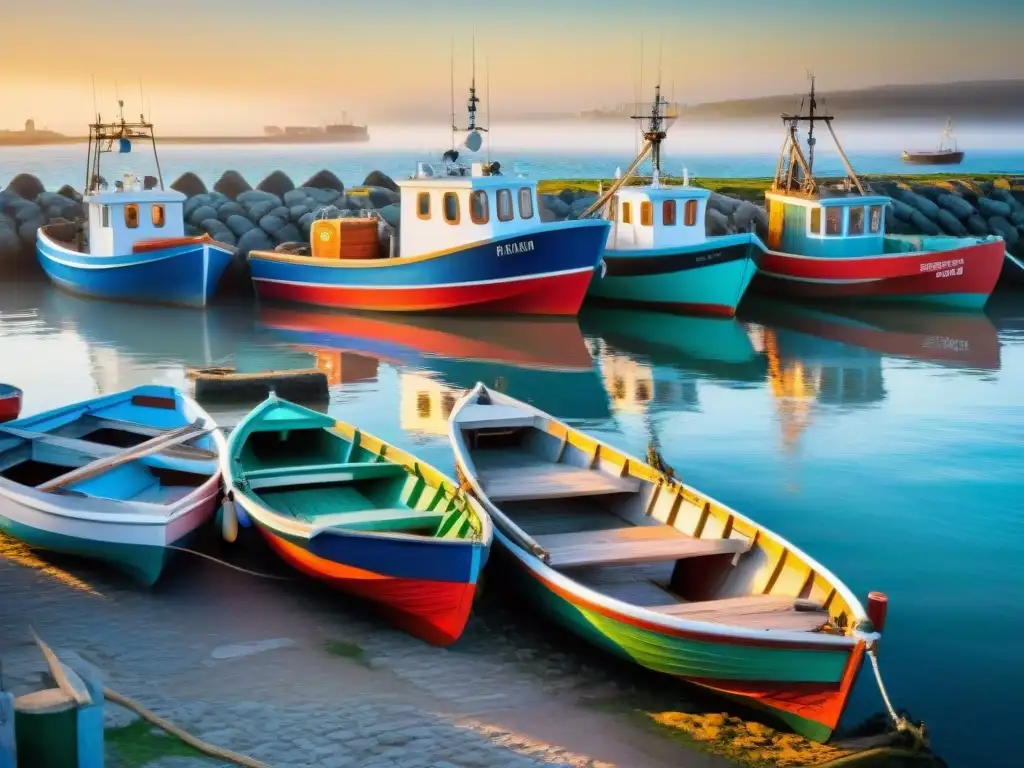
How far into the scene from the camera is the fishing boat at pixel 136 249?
2533 cm

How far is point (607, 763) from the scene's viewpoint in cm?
675

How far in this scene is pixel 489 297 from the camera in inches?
920

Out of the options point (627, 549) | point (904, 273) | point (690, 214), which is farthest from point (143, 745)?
point (904, 273)

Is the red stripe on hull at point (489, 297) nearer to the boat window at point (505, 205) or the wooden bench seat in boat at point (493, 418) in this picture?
the boat window at point (505, 205)

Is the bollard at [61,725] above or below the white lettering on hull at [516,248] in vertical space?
below

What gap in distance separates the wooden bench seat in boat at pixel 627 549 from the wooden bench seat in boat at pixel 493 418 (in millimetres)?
2450

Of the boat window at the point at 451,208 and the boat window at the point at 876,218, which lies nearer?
the boat window at the point at 451,208

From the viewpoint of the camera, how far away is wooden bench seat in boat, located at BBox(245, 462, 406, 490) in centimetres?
981

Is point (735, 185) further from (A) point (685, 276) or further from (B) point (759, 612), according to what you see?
(B) point (759, 612)

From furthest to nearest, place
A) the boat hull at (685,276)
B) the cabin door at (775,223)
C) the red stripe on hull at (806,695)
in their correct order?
the cabin door at (775,223)
the boat hull at (685,276)
the red stripe on hull at (806,695)

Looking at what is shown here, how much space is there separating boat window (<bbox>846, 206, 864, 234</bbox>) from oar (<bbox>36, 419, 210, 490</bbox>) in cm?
1865

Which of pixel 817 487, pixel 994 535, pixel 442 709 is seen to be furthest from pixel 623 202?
pixel 442 709

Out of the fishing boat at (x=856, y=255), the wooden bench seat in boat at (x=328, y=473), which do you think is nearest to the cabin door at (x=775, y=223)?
the fishing boat at (x=856, y=255)

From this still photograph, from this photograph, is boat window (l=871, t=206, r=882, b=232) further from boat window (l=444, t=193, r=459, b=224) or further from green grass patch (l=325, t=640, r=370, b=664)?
green grass patch (l=325, t=640, r=370, b=664)
